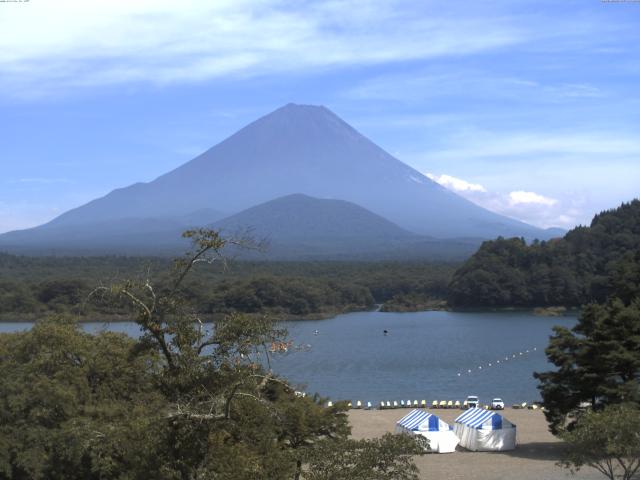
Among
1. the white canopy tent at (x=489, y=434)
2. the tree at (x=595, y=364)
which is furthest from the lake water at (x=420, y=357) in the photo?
the tree at (x=595, y=364)

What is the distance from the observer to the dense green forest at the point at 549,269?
47750mm

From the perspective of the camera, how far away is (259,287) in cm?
4400

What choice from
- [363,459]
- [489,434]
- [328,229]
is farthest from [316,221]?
[363,459]

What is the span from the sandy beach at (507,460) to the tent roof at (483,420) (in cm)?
43

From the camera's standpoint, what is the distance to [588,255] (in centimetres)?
5044

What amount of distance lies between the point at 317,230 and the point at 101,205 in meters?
70.5

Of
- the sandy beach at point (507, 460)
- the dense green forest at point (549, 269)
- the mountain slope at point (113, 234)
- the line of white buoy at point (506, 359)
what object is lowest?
the sandy beach at point (507, 460)

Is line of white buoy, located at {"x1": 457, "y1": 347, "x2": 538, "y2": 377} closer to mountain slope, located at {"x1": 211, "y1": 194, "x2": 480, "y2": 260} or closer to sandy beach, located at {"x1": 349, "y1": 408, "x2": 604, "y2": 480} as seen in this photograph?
sandy beach, located at {"x1": 349, "y1": 408, "x2": 604, "y2": 480}

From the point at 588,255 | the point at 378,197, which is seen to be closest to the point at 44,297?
the point at 588,255

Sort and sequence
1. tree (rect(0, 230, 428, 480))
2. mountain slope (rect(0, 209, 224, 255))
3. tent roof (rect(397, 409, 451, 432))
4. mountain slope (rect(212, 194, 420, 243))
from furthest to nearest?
mountain slope (rect(212, 194, 420, 243))
mountain slope (rect(0, 209, 224, 255))
tent roof (rect(397, 409, 451, 432))
tree (rect(0, 230, 428, 480))

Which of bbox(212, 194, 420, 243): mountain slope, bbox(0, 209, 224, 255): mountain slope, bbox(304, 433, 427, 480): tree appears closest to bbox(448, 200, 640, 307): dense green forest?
bbox(304, 433, 427, 480): tree

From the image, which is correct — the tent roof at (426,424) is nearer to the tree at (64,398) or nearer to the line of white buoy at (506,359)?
the tree at (64,398)

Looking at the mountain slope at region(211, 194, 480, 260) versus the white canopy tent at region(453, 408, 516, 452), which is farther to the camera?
the mountain slope at region(211, 194, 480, 260)

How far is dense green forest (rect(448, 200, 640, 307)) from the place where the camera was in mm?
47750
